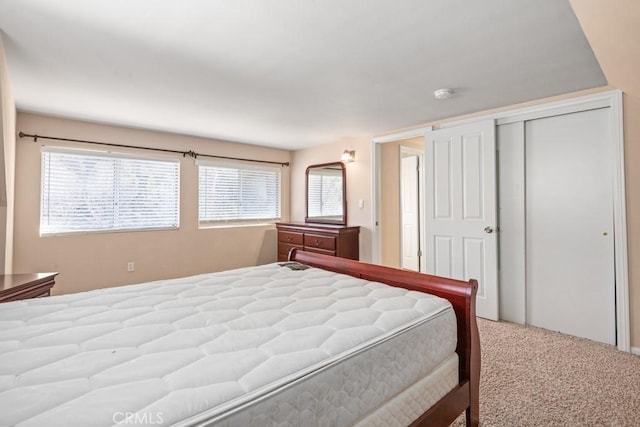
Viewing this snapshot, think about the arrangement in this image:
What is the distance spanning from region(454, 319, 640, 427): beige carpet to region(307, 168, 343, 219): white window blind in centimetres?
264

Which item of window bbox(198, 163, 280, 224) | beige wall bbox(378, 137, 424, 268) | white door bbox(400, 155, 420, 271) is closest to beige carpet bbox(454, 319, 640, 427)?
beige wall bbox(378, 137, 424, 268)

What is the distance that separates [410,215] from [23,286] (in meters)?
4.66

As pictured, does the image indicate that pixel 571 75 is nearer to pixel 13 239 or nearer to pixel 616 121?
pixel 616 121

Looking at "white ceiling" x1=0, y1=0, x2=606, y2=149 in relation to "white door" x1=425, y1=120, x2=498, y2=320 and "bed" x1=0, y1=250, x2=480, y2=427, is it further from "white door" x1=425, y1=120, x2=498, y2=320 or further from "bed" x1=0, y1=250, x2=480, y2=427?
"bed" x1=0, y1=250, x2=480, y2=427

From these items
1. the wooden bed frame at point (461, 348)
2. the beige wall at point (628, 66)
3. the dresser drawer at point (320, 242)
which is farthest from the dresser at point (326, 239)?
the beige wall at point (628, 66)

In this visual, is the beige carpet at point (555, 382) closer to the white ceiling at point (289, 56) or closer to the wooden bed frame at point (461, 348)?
the wooden bed frame at point (461, 348)

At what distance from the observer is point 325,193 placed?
493 centimetres

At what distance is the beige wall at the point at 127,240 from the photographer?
10.9ft

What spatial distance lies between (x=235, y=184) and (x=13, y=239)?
2633 mm

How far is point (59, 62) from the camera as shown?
218cm

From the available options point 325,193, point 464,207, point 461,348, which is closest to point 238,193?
point 325,193

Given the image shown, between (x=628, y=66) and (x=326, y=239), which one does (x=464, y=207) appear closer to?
(x=628, y=66)

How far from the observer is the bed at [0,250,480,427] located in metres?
0.76

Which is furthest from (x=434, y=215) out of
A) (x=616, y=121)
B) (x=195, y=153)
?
(x=195, y=153)
